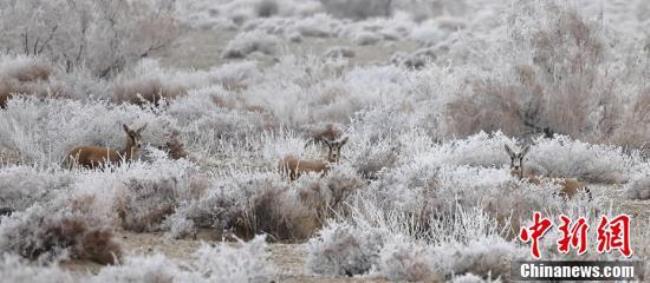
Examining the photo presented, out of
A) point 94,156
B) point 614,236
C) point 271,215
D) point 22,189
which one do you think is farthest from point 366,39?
point 614,236

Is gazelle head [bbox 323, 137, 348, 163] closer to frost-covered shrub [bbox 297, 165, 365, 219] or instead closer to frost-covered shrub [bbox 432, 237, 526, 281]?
frost-covered shrub [bbox 297, 165, 365, 219]

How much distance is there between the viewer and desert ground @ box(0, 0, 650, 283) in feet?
21.5

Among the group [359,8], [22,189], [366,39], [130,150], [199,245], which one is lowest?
[359,8]

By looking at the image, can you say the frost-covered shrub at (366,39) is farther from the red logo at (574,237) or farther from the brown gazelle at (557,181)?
the red logo at (574,237)

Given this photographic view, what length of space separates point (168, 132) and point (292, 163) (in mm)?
3029

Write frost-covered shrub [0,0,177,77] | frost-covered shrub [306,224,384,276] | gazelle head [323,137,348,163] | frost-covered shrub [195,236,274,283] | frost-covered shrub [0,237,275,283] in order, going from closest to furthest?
frost-covered shrub [0,237,275,283] → frost-covered shrub [195,236,274,283] → frost-covered shrub [306,224,384,276] → gazelle head [323,137,348,163] → frost-covered shrub [0,0,177,77]

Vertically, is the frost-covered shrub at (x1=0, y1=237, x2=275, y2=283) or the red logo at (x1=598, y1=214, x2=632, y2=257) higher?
the frost-covered shrub at (x1=0, y1=237, x2=275, y2=283)

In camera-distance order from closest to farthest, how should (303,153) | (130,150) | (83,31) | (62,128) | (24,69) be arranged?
(130,150) → (62,128) → (303,153) → (24,69) → (83,31)

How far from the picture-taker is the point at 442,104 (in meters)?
14.9

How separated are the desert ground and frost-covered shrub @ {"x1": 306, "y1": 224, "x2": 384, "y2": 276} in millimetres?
15

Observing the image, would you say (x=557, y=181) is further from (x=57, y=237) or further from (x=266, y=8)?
(x=266, y=8)

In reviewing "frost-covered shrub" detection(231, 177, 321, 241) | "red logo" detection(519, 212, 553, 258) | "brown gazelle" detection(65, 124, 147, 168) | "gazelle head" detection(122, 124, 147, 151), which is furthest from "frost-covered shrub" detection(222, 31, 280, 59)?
"red logo" detection(519, 212, 553, 258)

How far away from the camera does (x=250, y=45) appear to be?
31141 mm

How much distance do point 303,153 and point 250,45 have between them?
1811 centimetres
